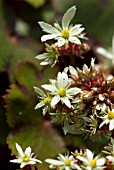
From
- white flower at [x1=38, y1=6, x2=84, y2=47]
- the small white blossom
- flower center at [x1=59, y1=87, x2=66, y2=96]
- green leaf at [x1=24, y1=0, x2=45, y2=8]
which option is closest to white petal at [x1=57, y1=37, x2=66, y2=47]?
white flower at [x1=38, y1=6, x2=84, y2=47]

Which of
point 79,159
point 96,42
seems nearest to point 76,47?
point 79,159

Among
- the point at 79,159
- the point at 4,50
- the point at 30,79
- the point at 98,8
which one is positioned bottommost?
the point at 79,159

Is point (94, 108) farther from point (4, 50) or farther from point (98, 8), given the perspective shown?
point (98, 8)

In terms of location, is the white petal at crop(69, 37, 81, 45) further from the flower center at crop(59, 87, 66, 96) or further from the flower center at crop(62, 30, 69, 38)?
the flower center at crop(59, 87, 66, 96)

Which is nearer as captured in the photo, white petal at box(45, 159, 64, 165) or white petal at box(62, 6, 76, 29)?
white petal at box(45, 159, 64, 165)

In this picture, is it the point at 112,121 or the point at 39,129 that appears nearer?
the point at 112,121

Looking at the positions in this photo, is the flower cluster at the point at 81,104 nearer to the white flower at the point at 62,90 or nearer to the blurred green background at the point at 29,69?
the white flower at the point at 62,90

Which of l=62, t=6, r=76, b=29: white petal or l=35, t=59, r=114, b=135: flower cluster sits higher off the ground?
l=62, t=6, r=76, b=29: white petal

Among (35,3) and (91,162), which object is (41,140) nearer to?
(91,162)
